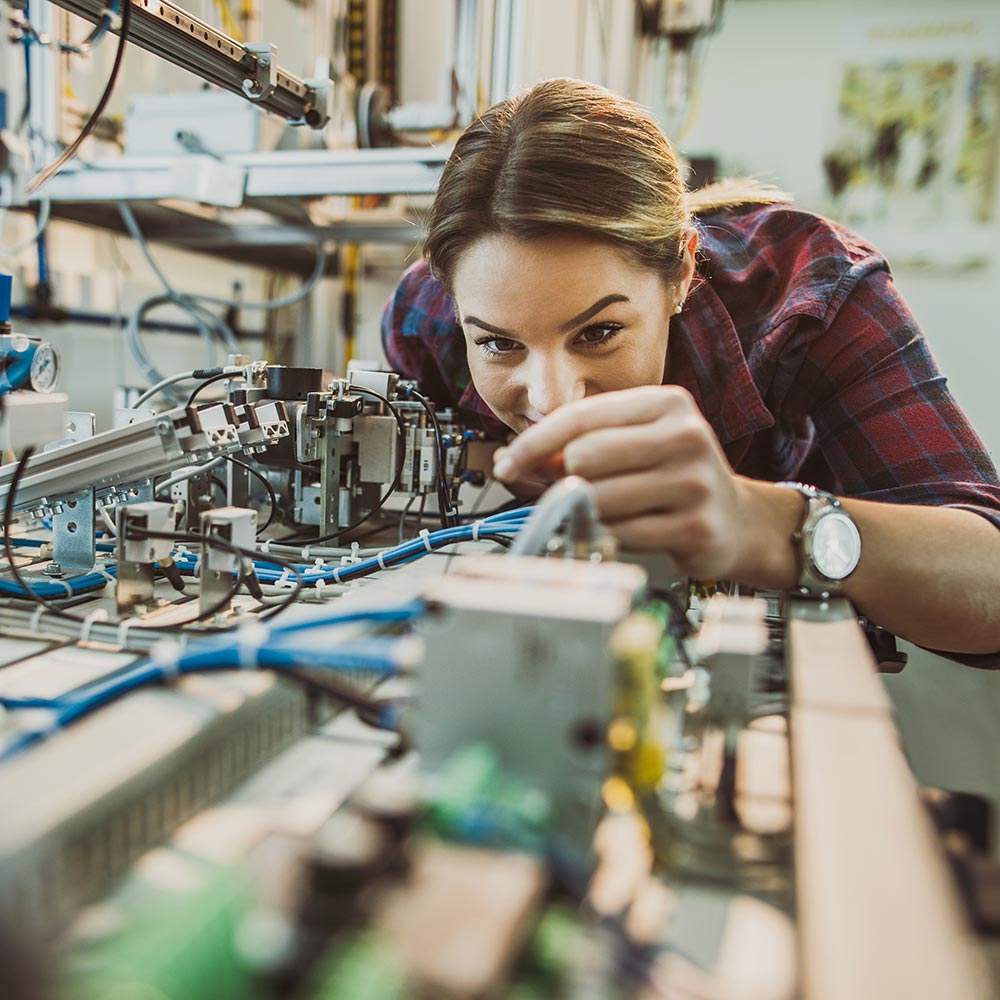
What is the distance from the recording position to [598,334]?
111 centimetres

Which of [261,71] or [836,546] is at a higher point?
[261,71]

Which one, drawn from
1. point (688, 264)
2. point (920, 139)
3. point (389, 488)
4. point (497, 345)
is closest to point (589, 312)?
point (497, 345)

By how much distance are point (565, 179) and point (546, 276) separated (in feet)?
0.42

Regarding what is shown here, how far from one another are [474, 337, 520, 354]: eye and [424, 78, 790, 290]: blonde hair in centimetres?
12

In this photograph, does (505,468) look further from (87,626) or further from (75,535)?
(75,535)

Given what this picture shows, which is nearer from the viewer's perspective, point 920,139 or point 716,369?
point 716,369

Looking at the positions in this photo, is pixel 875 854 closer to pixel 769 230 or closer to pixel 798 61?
pixel 769 230

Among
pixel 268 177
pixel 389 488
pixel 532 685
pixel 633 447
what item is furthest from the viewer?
pixel 268 177

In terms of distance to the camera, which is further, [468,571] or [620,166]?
[620,166]

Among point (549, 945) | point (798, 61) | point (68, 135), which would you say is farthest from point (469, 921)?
point (798, 61)

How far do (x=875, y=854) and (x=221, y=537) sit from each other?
60cm

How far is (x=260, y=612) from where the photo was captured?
2.55ft

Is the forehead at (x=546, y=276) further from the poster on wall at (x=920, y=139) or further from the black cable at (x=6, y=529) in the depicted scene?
the poster on wall at (x=920, y=139)

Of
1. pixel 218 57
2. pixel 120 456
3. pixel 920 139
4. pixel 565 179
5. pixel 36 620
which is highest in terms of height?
pixel 920 139
